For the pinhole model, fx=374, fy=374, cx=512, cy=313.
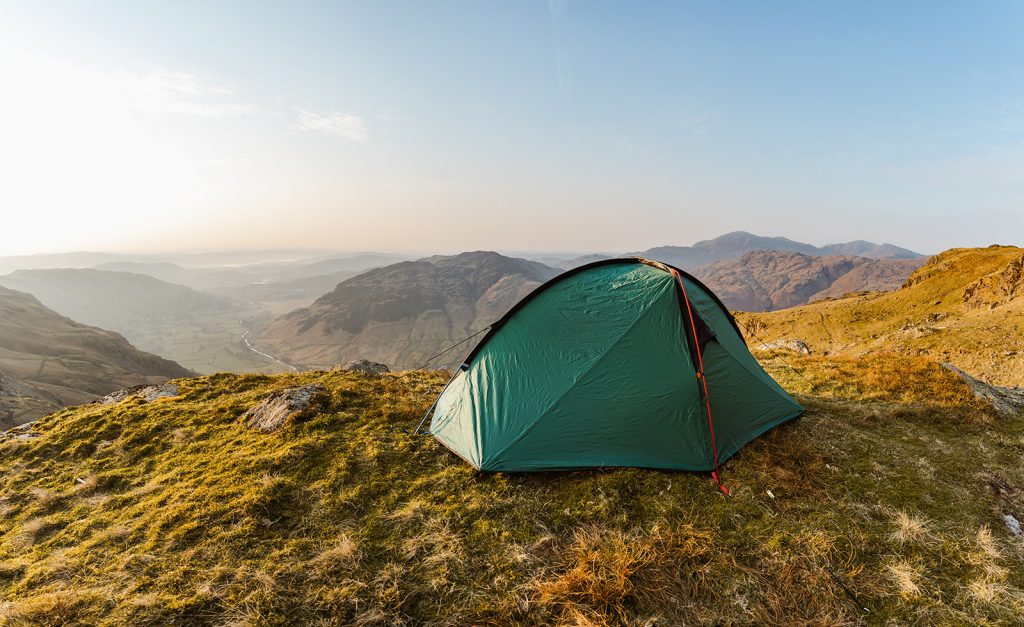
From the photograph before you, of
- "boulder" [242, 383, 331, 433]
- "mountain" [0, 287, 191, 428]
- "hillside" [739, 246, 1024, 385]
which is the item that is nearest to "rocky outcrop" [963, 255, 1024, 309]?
"hillside" [739, 246, 1024, 385]

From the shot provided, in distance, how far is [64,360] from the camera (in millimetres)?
103062

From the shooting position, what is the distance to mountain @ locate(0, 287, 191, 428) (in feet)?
263

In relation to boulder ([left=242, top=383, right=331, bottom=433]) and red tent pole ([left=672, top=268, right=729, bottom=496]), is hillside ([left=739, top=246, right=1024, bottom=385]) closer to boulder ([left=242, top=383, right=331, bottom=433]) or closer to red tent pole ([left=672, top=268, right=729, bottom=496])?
red tent pole ([left=672, top=268, right=729, bottom=496])

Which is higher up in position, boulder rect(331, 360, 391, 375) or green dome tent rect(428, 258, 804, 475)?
green dome tent rect(428, 258, 804, 475)

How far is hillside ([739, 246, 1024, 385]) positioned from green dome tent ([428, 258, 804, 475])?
1697 centimetres

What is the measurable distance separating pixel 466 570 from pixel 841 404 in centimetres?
1176

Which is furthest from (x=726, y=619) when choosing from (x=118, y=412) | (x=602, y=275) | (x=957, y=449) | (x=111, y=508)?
(x=118, y=412)

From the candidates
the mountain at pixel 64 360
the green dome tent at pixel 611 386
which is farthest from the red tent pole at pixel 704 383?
the mountain at pixel 64 360

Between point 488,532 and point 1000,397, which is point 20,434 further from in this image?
point 1000,397

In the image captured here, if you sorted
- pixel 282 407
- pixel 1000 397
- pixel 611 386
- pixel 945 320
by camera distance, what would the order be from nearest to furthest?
pixel 611 386 → pixel 282 407 → pixel 1000 397 → pixel 945 320

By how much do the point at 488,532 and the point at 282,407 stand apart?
6.82 meters

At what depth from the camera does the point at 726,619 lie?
459 centimetres

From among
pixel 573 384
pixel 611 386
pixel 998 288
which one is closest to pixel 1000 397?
pixel 611 386

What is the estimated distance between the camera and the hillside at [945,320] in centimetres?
1930
